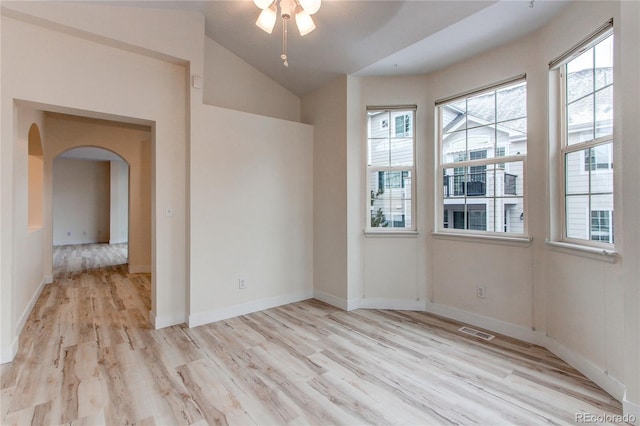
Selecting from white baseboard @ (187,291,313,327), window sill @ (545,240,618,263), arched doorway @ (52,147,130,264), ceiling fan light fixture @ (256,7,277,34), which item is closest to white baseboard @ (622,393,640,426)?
window sill @ (545,240,618,263)

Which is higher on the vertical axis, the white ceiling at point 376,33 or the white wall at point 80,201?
the white ceiling at point 376,33

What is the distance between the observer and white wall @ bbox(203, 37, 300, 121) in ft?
12.2

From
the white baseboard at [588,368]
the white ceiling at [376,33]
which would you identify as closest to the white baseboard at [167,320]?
the white ceiling at [376,33]

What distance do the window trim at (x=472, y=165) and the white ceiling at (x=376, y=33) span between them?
382 millimetres

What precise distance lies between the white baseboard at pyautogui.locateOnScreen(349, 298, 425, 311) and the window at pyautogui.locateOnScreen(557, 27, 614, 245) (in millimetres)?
1713

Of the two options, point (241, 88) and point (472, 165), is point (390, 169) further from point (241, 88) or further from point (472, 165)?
point (241, 88)

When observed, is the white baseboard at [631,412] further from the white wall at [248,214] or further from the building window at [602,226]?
the white wall at [248,214]

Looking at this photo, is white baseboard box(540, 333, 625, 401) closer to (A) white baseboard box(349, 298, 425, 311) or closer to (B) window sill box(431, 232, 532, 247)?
(B) window sill box(431, 232, 532, 247)

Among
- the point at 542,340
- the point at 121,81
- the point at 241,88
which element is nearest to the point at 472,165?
the point at 542,340

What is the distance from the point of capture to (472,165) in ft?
10.8

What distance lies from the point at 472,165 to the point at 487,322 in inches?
65.1

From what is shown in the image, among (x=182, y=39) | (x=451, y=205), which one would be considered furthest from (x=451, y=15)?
(x=182, y=39)

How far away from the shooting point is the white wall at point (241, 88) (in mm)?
3732

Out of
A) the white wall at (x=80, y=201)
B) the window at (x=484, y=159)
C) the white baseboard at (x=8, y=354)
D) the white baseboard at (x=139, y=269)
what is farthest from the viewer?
the white wall at (x=80, y=201)
